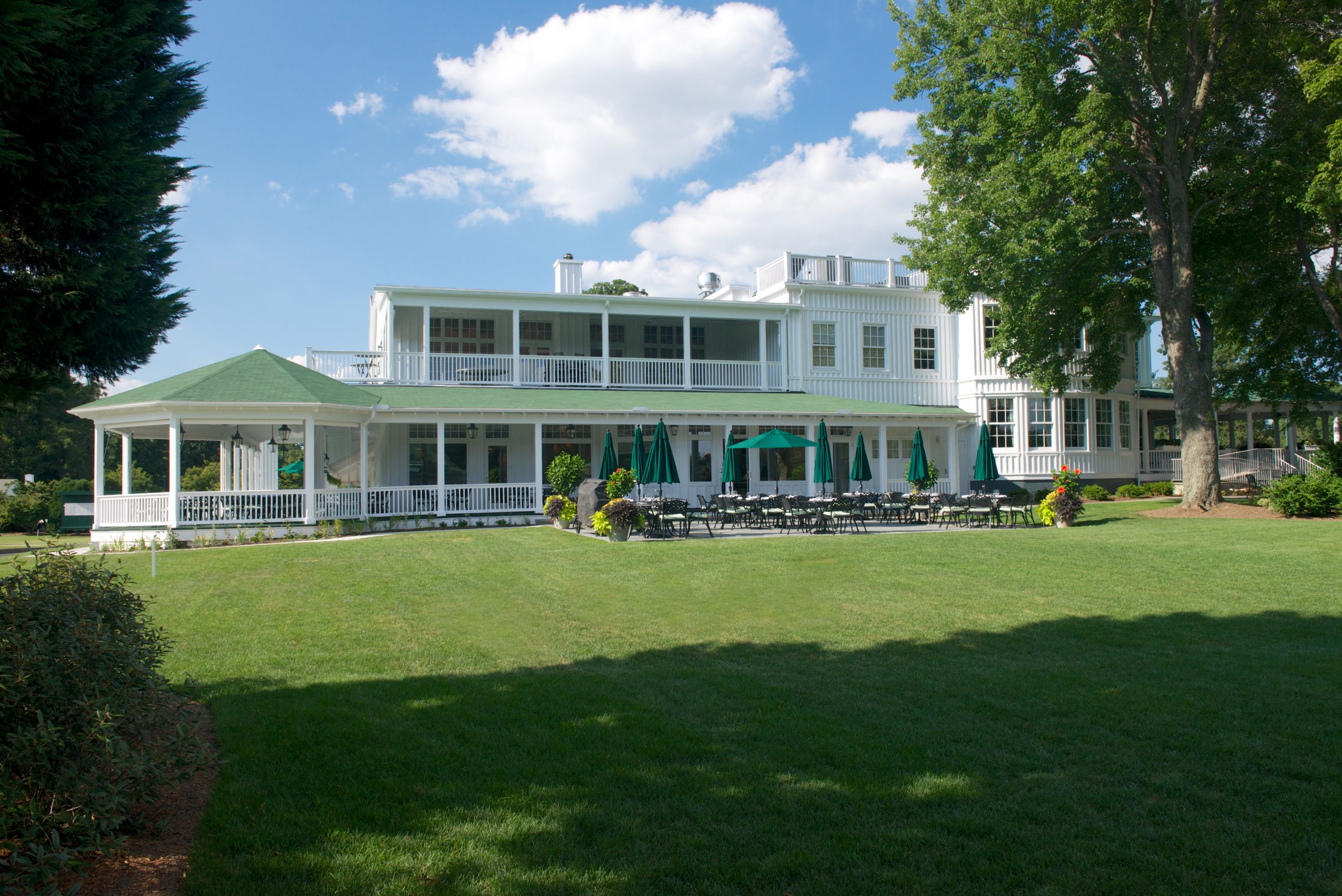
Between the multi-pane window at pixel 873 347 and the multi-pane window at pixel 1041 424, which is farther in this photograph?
the multi-pane window at pixel 873 347

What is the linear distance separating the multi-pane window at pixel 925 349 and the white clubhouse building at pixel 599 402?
0.07 metres

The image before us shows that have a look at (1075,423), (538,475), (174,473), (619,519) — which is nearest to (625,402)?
(538,475)

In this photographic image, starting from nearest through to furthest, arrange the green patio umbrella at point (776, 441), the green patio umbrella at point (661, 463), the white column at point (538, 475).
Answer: the green patio umbrella at point (661, 463) → the green patio umbrella at point (776, 441) → the white column at point (538, 475)

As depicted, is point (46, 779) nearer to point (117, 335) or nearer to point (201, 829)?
point (201, 829)

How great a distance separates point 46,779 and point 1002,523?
2034 cm

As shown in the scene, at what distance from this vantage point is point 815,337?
2797 cm

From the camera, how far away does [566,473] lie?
20.0 meters

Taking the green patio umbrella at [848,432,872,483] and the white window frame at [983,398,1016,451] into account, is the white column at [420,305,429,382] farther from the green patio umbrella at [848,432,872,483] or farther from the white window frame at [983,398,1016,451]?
the white window frame at [983,398,1016,451]

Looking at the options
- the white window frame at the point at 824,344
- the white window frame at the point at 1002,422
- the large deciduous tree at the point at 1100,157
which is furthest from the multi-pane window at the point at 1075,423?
the white window frame at the point at 824,344

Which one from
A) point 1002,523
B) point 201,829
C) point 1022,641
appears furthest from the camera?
point 1002,523

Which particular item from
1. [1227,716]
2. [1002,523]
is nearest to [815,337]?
[1002,523]

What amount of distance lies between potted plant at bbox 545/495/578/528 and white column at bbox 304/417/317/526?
5493 mm

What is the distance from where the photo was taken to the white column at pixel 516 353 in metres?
24.5

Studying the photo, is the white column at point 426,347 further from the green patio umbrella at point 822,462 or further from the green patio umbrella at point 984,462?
the green patio umbrella at point 984,462
